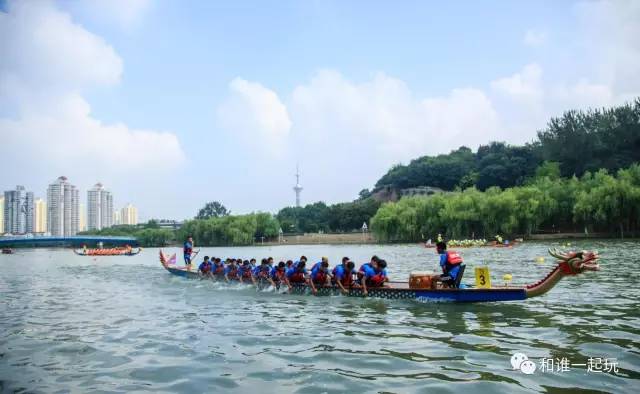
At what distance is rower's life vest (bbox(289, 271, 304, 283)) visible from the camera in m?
16.5

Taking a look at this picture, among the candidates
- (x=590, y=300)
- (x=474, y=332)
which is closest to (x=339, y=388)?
(x=474, y=332)

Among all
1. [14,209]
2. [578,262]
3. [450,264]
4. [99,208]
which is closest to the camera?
[578,262]

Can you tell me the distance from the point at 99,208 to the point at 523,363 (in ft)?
646

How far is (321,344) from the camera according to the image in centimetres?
907

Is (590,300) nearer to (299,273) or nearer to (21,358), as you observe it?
(299,273)

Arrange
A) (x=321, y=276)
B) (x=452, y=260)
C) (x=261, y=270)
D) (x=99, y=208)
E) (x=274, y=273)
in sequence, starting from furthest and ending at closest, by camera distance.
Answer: (x=99, y=208) → (x=261, y=270) → (x=274, y=273) → (x=321, y=276) → (x=452, y=260)

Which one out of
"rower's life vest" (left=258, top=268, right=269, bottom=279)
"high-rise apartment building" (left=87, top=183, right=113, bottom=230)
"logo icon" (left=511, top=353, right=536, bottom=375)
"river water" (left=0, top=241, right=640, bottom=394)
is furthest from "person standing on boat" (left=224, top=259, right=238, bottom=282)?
"high-rise apartment building" (left=87, top=183, right=113, bottom=230)

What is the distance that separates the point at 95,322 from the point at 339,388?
812 centimetres

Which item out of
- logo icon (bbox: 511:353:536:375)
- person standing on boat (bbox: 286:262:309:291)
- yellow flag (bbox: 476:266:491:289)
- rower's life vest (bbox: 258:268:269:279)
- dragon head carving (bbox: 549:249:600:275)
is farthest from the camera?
rower's life vest (bbox: 258:268:269:279)

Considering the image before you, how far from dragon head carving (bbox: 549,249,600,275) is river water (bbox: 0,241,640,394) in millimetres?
1026

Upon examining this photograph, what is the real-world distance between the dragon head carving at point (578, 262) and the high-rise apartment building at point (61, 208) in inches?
5942

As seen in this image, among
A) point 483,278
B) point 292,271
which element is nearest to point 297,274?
point 292,271

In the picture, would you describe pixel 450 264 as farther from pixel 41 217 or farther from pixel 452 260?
pixel 41 217

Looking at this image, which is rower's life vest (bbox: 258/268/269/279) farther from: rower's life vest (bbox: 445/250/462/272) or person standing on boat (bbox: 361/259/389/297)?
rower's life vest (bbox: 445/250/462/272)
